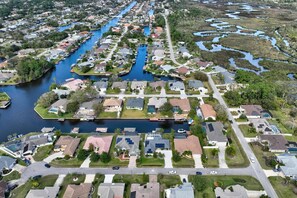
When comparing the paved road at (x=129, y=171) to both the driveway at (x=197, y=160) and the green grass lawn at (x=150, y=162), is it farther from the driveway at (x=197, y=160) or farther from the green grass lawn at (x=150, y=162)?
the green grass lawn at (x=150, y=162)

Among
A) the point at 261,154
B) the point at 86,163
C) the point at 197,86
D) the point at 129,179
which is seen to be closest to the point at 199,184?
the point at 129,179

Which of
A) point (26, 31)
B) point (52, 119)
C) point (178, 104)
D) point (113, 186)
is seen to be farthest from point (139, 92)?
point (26, 31)

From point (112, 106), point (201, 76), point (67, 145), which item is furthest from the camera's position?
point (201, 76)

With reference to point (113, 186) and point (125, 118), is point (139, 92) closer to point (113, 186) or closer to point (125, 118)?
point (125, 118)

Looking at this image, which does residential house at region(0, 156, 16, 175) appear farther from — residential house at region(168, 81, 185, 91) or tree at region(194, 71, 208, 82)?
tree at region(194, 71, 208, 82)

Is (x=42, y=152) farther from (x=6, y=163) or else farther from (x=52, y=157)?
(x=6, y=163)

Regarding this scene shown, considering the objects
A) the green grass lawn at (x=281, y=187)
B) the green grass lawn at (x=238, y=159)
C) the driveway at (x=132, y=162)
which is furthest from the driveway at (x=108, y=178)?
the green grass lawn at (x=281, y=187)
